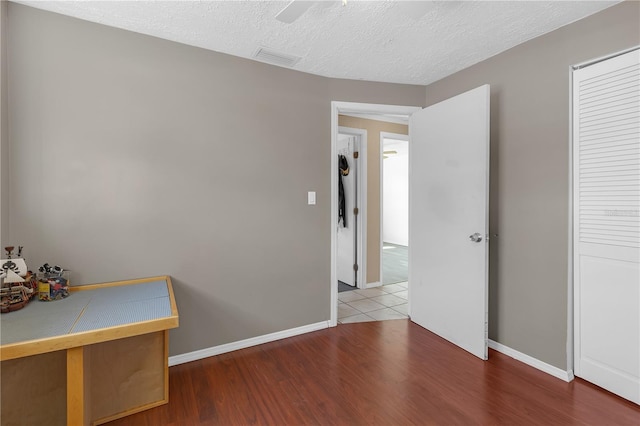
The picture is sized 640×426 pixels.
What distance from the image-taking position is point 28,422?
1.54 metres

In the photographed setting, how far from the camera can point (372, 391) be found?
6.38 ft

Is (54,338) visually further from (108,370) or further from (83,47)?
(83,47)

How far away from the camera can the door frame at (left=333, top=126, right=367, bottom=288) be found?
4113 millimetres

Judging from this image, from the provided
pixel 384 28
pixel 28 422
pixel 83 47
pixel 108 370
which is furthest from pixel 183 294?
pixel 384 28

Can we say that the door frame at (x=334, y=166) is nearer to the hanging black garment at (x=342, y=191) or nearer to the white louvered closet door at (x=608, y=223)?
the hanging black garment at (x=342, y=191)

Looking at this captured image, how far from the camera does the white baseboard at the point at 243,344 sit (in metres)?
2.28

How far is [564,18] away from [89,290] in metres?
3.48

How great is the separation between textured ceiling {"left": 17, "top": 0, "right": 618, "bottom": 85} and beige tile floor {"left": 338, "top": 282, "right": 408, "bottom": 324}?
240 cm

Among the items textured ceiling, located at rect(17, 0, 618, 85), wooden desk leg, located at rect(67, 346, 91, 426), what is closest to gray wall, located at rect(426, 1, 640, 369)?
textured ceiling, located at rect(17, 0, 618, 85)

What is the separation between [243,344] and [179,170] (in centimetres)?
147

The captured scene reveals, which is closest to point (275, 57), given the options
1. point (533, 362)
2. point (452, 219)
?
point (452, 219)

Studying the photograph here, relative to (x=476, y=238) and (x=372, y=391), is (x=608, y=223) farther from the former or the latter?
(x=372, y=391)

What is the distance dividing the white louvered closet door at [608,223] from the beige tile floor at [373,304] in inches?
60.9

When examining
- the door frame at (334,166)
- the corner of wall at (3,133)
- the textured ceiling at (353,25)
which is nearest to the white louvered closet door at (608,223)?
the textured ceiling at (353,25)
